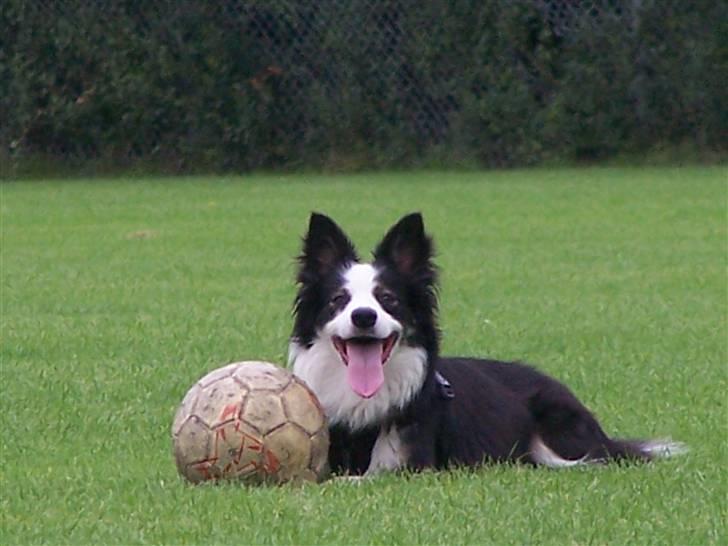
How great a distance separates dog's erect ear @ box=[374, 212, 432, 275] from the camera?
5766 mm

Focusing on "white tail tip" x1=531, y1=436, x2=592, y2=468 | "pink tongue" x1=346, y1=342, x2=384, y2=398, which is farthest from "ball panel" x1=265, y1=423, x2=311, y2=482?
"white tail tip" x1=531, y1=436, x2=592, y2=468

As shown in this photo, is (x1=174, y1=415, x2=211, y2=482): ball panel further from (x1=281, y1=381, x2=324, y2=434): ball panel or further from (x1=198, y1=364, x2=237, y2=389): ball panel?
(x1=281, y1=381, x2=324, y2=434): ball panel

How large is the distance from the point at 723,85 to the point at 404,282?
15759mm

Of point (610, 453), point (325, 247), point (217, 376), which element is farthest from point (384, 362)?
point (610, 453)


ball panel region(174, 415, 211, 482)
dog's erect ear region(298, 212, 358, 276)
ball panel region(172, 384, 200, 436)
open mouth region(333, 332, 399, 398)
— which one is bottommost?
ball panel region(174, 415, 211, 482)

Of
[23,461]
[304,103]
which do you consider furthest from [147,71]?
[23,461]

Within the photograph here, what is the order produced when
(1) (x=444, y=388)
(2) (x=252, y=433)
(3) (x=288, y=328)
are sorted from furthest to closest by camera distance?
(3) (x=288, y=328)
(1) (x=444, y=388)
(2) (x=252, y=433)

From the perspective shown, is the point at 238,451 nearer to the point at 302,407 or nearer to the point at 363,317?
the point at 302,407

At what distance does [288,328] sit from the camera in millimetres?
9625

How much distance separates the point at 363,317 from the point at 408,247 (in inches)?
16.2

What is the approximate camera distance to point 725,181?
1864cm

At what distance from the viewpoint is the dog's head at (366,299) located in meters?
5.57

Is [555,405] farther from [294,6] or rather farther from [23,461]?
[294,6]

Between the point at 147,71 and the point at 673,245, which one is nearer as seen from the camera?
the point at 673,245
